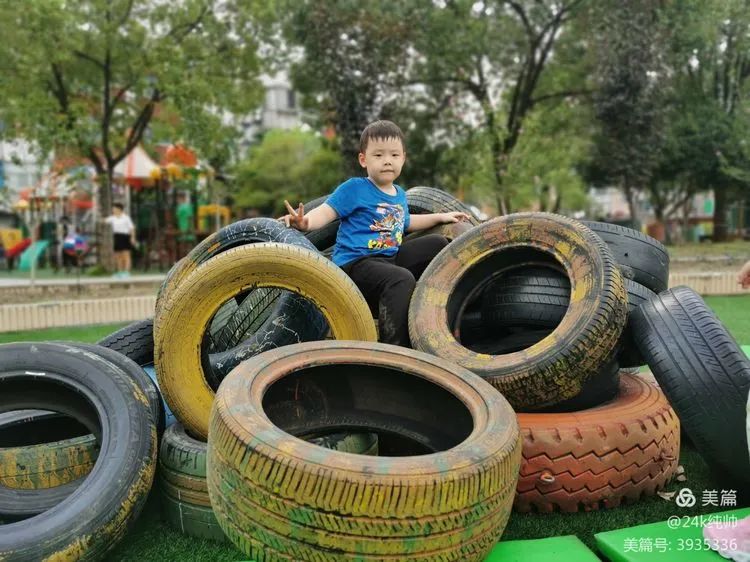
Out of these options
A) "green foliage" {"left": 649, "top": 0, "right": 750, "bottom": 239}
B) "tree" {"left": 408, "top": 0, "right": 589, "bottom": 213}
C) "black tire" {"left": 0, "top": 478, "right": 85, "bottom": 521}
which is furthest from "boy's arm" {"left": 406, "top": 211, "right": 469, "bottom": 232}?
"green foliage" {"left": 649, "top": 0, "right": 750, "bottom": 239}

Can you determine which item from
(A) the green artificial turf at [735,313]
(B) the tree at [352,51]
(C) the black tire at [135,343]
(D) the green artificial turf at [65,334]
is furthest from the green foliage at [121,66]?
(C) the black tire at [135,343]

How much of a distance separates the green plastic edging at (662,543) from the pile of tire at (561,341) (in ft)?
1.26

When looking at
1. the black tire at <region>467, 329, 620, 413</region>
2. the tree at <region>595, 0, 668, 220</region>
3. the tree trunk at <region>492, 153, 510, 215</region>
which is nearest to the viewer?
the black tire at <region>467, 329, 620, 413</region>

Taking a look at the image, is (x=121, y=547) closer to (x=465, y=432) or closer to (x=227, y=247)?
(x=465, y=432)

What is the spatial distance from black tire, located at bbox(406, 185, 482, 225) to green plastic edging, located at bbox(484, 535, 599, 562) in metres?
2.71

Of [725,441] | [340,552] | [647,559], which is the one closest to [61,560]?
[340,552]

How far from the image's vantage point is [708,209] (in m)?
43.8

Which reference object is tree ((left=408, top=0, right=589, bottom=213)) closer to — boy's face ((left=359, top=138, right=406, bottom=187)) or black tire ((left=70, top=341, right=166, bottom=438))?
boy's face ((left=359, top=138, right=406, bottom=187))

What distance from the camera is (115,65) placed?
51.4 feet

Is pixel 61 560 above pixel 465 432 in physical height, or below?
below

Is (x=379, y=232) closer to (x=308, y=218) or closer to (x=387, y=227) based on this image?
(x=387, y=227)

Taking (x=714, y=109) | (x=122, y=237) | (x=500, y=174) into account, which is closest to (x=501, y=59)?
(x=500, y=174)

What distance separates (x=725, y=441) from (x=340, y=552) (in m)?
1.61

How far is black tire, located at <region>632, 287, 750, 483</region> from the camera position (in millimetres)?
2465
